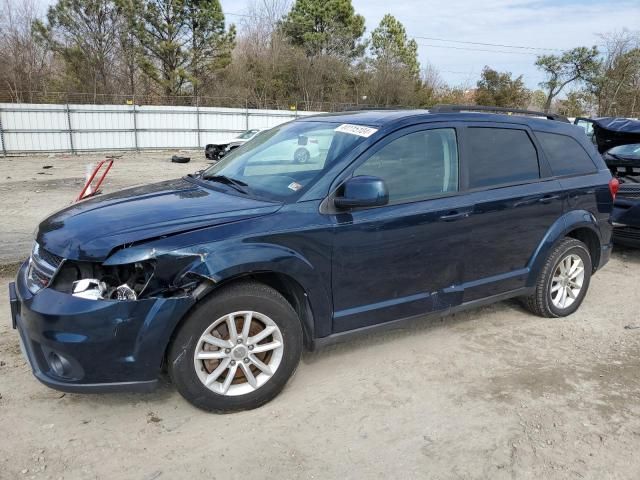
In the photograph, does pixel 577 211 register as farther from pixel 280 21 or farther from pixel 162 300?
pixel 280 21

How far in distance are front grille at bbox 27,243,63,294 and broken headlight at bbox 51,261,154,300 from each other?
76mm

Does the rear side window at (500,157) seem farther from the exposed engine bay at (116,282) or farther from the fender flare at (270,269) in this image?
the exposed engine bay at (116,282)

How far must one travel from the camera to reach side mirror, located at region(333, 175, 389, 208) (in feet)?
10.2

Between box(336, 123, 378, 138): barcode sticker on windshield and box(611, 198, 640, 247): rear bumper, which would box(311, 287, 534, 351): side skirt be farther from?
box(611, 198, 640, 247): rear bumper

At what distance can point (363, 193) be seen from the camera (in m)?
3.10

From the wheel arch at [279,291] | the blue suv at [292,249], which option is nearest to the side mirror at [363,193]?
the blue suv at [292,249]

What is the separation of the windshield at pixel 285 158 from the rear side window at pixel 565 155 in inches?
75.9

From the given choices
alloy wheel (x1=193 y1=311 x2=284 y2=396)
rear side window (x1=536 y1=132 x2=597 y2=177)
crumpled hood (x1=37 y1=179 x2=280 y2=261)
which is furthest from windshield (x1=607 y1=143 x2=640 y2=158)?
alloy wheel (x1=193 y1=311 x2=284 y2=396)

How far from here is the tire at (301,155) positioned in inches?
146

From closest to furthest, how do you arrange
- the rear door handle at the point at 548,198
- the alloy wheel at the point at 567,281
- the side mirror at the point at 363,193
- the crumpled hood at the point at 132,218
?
the crumpled hood at the point at 132,218 < the side mirror at the point at 363,193 < the rear door handle at the point at 548,198 < the alloy wheel at the point at 567,281

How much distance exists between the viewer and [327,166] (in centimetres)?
335

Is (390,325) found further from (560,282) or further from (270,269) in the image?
(560,282)

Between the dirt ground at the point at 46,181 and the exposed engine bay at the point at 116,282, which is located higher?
the exposed engine bay at the point at 116,282

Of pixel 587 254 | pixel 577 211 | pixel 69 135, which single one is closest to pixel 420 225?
pixel 577 211
